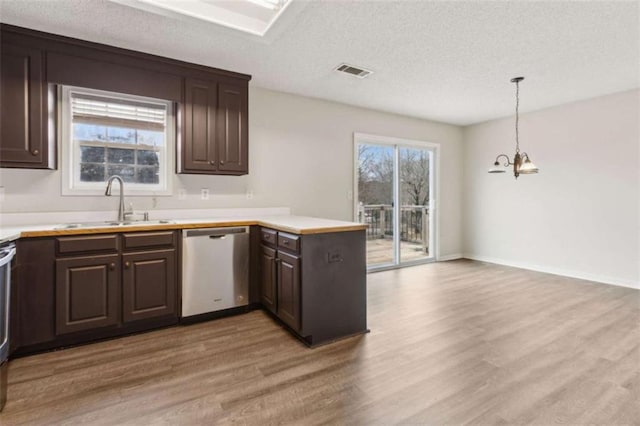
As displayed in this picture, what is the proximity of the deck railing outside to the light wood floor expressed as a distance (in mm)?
2191

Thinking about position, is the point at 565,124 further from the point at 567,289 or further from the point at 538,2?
the point at 538,2

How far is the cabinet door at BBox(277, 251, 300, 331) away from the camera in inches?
97.3

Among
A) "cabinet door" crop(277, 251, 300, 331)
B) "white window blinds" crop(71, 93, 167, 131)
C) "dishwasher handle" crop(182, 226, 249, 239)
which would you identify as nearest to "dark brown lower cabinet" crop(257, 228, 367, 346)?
"cabinet door" crop(277, 251, 300, 331)

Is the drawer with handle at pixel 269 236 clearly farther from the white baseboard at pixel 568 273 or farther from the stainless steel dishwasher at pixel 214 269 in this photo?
the white baseboard at pixel 568 273

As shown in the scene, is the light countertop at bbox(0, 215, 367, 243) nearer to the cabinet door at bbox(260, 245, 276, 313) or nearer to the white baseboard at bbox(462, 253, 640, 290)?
the cabinet door at bbox(260, 245, 276, 313)

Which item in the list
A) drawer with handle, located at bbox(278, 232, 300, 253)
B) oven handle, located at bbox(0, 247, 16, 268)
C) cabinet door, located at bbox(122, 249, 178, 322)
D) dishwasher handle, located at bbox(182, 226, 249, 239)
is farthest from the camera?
dishwasher handle, located at bbox(182, 226, 249, 239)

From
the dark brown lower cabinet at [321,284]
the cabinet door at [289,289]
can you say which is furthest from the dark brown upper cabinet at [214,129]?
the cabinet door at [289,289]

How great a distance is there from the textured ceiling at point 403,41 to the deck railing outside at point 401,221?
1905 millimetres

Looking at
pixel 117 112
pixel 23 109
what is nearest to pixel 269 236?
pixel 117 112

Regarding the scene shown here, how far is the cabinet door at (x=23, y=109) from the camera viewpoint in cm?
246

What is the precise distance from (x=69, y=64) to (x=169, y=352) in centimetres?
256

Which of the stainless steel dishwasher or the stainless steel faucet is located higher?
the stainless steel faucet

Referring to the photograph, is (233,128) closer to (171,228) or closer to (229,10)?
(229,10)

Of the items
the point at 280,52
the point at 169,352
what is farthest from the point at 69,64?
the point at 169,352
